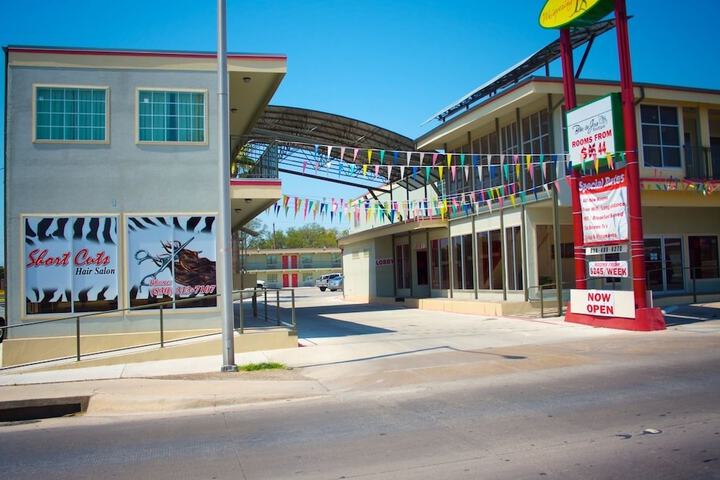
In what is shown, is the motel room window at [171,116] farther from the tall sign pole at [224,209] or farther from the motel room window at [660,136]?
the motel room window at [660,136]

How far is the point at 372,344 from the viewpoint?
14.5 m

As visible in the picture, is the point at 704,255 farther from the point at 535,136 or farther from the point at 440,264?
the point at 440,264

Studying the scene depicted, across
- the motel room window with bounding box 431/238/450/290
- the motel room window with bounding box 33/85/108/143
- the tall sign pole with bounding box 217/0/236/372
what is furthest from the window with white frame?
the motel room window with bounding box 33/85/108/143

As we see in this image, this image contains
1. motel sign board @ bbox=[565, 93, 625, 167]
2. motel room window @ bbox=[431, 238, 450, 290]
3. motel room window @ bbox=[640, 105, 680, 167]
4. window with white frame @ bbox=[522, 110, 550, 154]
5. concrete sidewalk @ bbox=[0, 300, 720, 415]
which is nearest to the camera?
concrete sidewalk @ bbox=[0, 300, 720, 415]

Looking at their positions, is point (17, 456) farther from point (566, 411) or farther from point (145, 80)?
point (145, 80)

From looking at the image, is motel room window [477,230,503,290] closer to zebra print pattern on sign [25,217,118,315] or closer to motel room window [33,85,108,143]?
zebra print pattern on sign [25,217,118,315]

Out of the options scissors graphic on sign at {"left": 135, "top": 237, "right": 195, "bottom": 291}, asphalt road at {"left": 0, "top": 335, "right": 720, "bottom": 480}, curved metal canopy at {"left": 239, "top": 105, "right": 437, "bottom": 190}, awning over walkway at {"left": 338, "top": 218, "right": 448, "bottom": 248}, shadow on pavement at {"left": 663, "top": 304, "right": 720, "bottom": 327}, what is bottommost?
asphalt road at {"left": 0, "top": 335, "right": 720, "bottom": 480}

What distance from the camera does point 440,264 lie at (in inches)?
1105

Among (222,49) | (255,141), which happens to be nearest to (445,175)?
(255,141)

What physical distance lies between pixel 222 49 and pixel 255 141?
35.0 ft

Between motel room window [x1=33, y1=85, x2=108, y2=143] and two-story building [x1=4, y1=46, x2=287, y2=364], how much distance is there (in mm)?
23

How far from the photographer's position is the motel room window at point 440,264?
27.6 m

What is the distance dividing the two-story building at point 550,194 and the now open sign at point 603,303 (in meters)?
2.03

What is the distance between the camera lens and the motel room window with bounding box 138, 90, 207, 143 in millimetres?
14789
